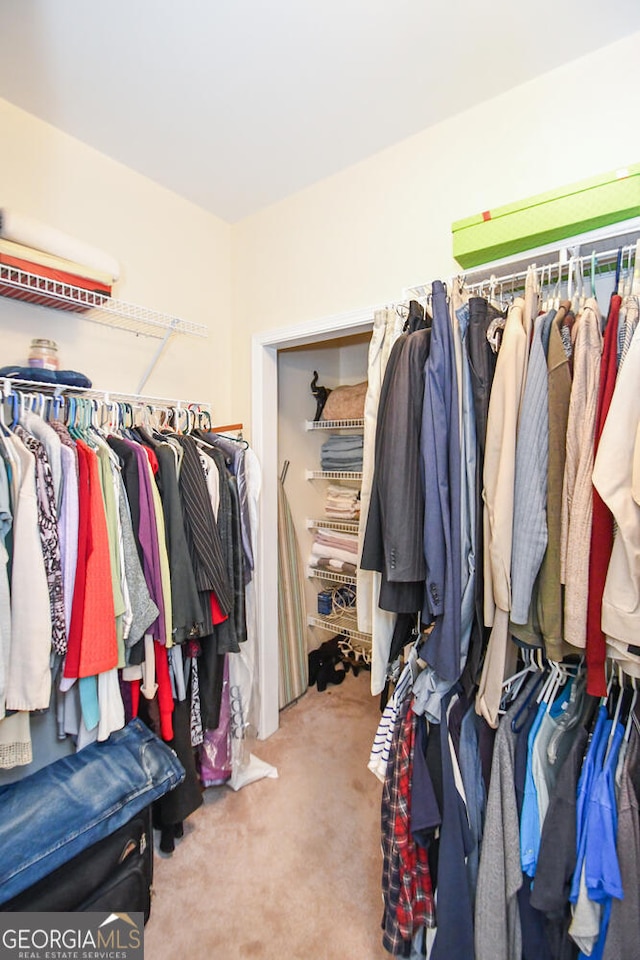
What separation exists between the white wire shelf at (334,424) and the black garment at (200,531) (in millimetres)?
1268

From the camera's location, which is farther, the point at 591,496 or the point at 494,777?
the point at 494,777

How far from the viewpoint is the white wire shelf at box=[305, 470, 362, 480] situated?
2.69 metres

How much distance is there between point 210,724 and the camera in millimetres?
1740

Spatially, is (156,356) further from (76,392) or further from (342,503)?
(342,503)

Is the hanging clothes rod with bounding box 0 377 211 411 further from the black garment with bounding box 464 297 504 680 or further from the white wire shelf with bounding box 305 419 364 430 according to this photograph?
the black garment with bounding box 464 297 504 680

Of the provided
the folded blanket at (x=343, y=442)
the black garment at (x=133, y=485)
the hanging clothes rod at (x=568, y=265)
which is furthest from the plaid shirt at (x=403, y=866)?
the folded blanket at (x=343, y=442)

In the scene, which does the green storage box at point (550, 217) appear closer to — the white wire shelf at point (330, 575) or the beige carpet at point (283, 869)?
the white wire shelf at point (330, 575)

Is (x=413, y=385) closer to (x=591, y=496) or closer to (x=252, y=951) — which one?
(x=591, y=496)

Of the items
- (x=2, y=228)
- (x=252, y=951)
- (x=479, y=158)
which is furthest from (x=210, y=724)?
(x=479, y=158)

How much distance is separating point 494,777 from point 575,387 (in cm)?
99

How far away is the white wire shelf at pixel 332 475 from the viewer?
269 cm

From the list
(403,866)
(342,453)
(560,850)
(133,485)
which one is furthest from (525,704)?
(342,453)

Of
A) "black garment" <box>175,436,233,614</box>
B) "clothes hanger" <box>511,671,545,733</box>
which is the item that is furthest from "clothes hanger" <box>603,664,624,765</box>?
"black garment" <box>175,436,233,614</box>

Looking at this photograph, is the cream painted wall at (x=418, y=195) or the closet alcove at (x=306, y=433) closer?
the cream painted wall at (x=418, y=195)
